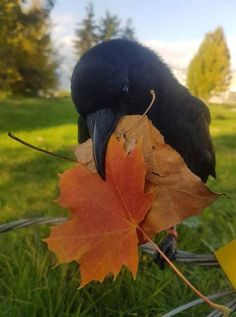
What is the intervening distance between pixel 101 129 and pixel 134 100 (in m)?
0.30

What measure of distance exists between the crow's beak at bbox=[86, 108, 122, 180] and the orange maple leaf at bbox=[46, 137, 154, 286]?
41 mm

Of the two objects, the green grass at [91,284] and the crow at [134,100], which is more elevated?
the crow at [134,100]

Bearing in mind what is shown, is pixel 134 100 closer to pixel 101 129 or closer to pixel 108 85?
pixel 108 85

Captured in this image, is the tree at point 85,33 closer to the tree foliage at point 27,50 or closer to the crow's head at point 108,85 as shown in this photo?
the tree foliage at point 27,50

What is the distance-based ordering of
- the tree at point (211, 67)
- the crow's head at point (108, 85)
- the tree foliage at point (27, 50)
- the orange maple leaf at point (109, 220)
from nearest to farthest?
the orange maple leaf at point (109, 220) → the crow's head at point (108, 85) → the tree foliage at point (27, 50) → the tree at point (211, 67)

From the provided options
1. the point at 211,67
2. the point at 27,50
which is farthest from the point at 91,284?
the point at 211,67

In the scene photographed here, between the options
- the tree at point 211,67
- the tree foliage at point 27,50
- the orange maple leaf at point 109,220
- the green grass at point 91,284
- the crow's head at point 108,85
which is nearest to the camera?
the orange maple leaf at point 109,220

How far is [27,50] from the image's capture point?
995 cm

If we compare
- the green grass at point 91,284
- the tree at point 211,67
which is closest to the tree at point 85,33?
the tree at point 211,67

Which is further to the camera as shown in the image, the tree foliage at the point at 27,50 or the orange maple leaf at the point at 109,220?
the tree foliage at the point at 27,50

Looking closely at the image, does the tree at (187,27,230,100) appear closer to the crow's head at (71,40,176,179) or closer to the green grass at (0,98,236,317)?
the green grass at (0,98,236,317)

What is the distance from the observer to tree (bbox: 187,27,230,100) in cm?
1441

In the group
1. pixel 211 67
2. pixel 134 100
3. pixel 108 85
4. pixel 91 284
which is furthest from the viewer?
pixel 211 67

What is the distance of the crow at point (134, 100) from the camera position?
102 centimetres
